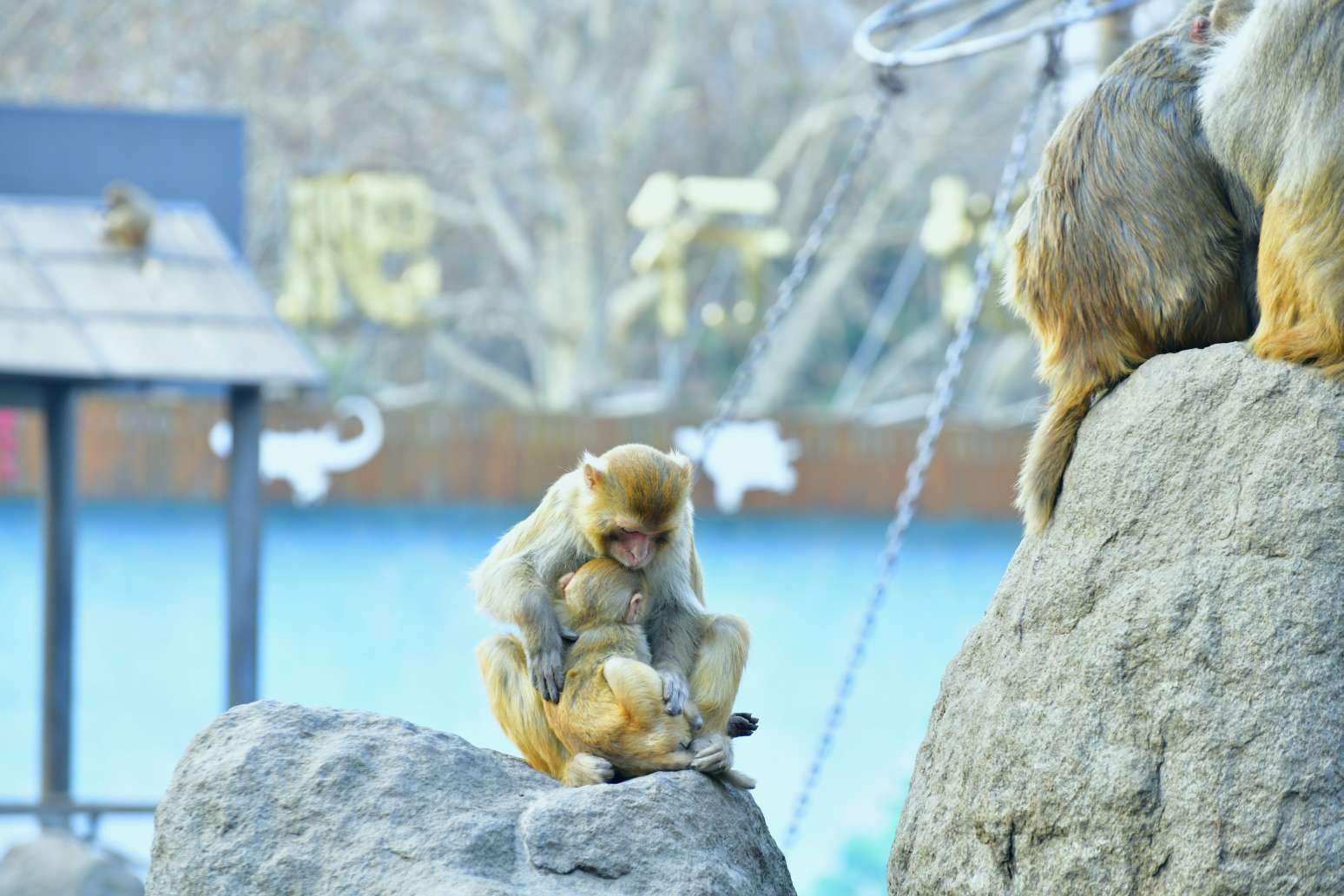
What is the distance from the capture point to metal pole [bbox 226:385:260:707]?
20.3ft

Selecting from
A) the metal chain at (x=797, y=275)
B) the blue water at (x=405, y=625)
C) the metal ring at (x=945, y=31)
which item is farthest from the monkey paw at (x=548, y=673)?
the blue water at (x=405, y=625)

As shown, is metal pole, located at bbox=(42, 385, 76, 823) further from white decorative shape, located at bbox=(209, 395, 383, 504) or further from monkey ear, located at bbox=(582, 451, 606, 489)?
monkey ear, located at bbox=(582, 451, 606, 489)

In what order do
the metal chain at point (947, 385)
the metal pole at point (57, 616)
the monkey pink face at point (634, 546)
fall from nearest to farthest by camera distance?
the monkey pink face at point (634, 546), the metal chain at point (947, 385), the metal pole at point (57, 616)

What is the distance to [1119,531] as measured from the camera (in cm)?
241

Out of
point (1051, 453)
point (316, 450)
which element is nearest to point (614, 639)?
point (1051, 453)

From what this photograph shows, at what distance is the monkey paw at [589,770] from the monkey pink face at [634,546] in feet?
1.06

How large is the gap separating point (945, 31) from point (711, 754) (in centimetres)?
213

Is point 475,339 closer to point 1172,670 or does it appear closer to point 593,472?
point 593,472

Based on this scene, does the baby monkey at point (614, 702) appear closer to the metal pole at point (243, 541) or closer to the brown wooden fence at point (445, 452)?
the metal pole at point (243, 541)

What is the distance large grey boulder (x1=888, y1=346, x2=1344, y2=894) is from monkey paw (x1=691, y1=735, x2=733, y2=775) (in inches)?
12.7

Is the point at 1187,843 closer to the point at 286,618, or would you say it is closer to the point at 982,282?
the point at 982,282

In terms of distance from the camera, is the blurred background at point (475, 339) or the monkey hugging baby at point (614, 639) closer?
the monkey hugging baby at point (614, 639)

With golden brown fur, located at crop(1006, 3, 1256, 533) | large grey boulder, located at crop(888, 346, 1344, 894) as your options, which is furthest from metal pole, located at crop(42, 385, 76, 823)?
golden brown fur, located at crop(1006, 3, 1256, 533)

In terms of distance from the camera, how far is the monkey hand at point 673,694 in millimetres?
2551
